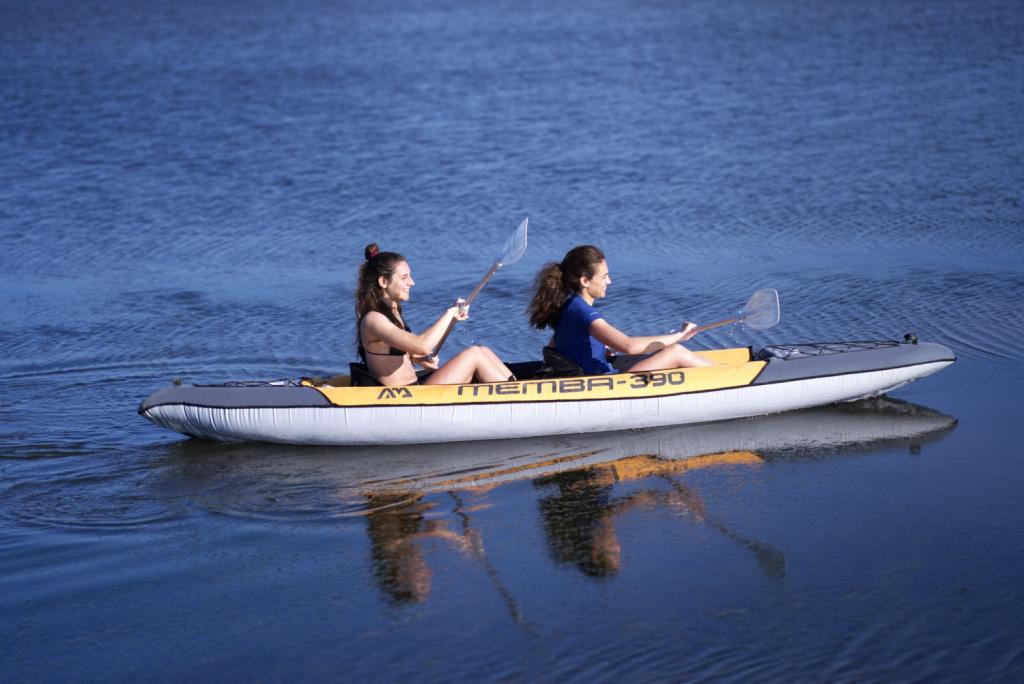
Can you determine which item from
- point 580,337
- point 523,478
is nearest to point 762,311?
point 580,337

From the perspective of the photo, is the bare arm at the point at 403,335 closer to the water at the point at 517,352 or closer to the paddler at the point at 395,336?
the paddler at the point at 395,336

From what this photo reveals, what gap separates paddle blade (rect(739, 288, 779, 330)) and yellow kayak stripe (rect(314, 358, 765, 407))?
876 mm

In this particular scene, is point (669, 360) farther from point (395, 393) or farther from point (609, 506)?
point (395, 393)

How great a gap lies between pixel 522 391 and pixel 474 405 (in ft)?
0.94

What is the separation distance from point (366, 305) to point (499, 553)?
2044 millimetres

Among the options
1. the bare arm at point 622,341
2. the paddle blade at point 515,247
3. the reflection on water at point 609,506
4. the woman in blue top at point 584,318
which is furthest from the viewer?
the paddle blade at point 515,247

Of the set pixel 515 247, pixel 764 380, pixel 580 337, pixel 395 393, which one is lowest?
pixel 764 380

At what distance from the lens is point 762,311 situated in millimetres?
8422

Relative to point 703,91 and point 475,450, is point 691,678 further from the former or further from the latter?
point 703,91

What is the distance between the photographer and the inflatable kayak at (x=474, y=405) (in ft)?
25.0

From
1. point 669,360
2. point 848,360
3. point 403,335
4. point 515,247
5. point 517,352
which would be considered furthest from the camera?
point 517,352

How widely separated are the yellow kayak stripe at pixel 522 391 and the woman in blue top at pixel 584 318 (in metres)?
0.19

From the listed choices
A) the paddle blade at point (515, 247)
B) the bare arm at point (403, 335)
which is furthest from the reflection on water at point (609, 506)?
the paddle blade at point (515, 247)

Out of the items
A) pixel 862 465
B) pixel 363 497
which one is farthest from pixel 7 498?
pixel 862 465
